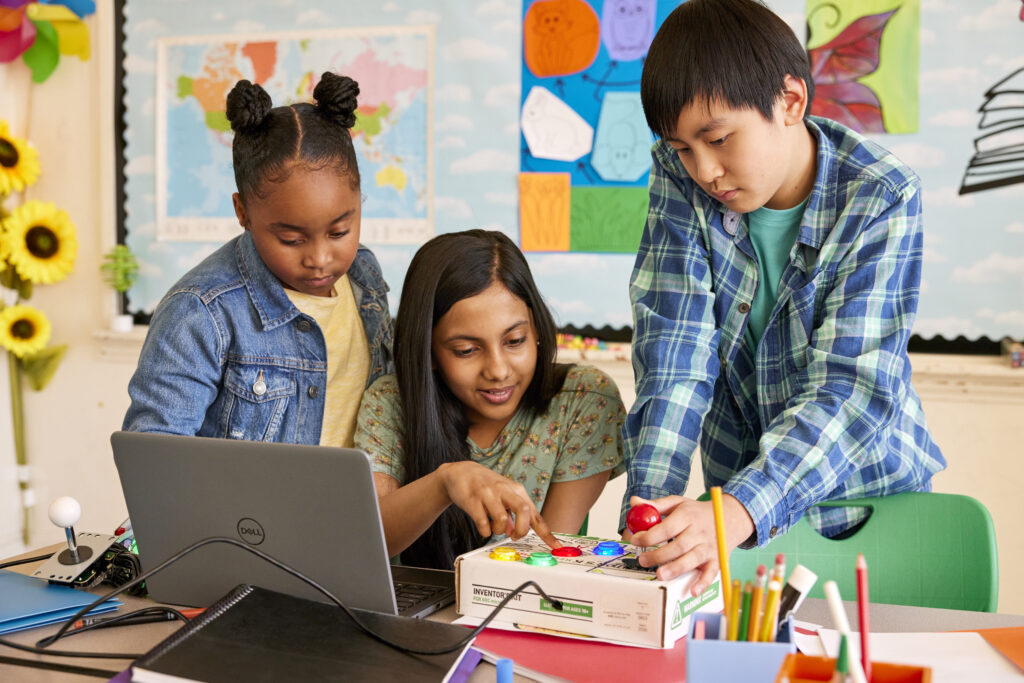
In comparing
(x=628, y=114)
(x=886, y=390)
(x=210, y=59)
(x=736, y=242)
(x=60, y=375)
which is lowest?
(x=60, y=375)

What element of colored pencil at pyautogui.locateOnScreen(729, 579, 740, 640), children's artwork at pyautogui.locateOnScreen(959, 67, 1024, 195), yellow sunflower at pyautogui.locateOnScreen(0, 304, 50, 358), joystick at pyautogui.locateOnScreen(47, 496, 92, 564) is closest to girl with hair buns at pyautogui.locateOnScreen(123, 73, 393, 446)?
joystick at pyautogui.locateOnScreen(47, 496, 92, 564)

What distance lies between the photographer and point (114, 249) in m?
2.76

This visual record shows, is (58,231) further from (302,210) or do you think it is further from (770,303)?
(770,303)

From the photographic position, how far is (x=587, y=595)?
32.4 inches

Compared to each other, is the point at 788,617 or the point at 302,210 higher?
the point at 302,210

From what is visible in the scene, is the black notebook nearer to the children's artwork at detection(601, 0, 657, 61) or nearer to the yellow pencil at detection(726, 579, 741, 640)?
the yellow pencil at detection(726, 579, 741, 640)

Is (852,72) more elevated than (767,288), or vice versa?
(852,72)

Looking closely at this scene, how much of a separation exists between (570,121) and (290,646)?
184 centimetres

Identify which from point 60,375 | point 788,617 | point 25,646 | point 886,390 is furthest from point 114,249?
point 788,617

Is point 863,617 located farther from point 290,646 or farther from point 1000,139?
point 1000,139

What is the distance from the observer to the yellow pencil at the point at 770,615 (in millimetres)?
605

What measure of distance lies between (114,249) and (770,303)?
2161 mm

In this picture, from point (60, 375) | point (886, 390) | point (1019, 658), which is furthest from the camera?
point (60, 375)

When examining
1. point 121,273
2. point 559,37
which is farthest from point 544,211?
point 121,273
